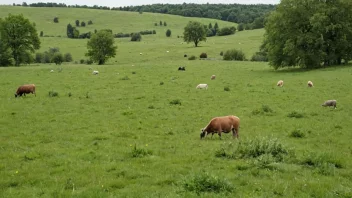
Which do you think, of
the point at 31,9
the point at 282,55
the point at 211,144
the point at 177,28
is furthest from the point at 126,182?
the point at 31,9

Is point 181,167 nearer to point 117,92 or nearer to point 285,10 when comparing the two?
point 117,92

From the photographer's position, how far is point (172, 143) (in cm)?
1424

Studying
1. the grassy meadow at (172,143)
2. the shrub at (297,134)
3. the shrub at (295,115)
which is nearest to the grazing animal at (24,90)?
the grassy meadow at (172,143)

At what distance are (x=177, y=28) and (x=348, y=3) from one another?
392 feet

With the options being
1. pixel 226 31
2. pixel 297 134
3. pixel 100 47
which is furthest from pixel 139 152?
pixel 226 31

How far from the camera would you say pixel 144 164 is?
36.7 feet

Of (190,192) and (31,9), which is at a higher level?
(31,9)

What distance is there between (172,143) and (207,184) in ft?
18.5

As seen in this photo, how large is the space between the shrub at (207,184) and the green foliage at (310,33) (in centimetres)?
3911

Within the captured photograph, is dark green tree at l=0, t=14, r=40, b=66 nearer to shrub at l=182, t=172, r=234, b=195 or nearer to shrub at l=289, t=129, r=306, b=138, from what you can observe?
shrub at l=289, t=129, r=306, b=138

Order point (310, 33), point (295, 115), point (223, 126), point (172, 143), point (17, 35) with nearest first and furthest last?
point (172, 143) < point (223, 126) < point (295, 115) < point (310, 33) < point (17, 35)

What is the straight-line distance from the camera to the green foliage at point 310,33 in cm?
4534

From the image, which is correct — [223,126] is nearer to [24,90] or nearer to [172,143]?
[172,143]

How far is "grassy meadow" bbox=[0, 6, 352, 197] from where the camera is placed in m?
9.05
